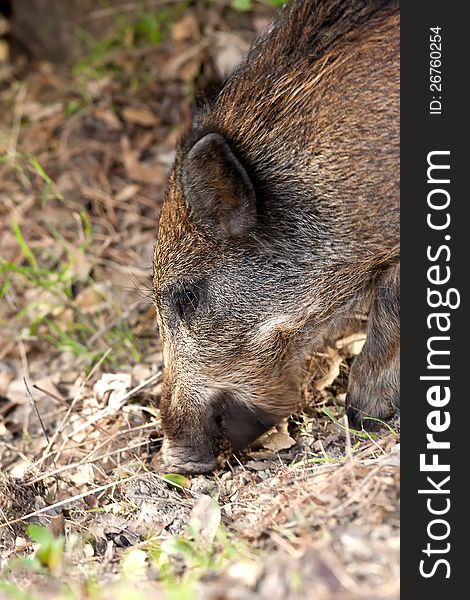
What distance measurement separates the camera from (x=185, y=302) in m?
3.97

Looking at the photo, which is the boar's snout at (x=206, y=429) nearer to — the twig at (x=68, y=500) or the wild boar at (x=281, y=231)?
the wild boar at (x=281, y=231)

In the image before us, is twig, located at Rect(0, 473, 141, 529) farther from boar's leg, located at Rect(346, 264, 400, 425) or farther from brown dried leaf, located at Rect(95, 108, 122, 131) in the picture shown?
brown dried leaf, located at Rect(95, 108, 122, 131)

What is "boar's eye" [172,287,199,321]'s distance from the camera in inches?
155

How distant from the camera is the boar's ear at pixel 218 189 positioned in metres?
3.61

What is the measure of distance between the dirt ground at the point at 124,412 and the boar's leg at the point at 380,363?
11 cm

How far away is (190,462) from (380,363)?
Result: 3.13 ft

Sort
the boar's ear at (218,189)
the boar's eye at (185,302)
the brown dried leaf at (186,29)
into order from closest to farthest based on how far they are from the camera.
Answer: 1. the boar's ear at (218,189)
2. the boar's eye at (185,302)
3. the brown dried leaf at (186,29)

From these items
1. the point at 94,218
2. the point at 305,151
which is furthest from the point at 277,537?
the point at 94,218

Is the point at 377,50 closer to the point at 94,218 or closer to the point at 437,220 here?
the point at 437,220

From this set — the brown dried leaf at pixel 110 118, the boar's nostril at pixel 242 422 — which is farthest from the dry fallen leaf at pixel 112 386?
the brown dried leaf at pixel 110 118

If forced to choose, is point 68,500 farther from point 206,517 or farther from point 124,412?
point 206,517

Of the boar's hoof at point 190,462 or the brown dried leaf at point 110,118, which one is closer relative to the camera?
the boar's hoof at point 190,462

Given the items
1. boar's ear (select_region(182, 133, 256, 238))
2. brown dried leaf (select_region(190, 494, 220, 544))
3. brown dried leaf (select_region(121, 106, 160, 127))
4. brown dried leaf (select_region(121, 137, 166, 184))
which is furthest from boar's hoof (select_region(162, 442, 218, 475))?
brown dried leaf (select_region(121, 106, 160, 127))

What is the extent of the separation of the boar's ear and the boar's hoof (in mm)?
1011
